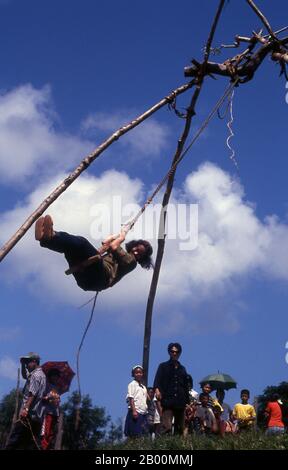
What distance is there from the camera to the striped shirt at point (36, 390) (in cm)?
834

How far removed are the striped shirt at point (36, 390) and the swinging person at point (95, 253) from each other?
2173mm

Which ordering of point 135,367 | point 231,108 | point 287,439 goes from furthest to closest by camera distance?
1. point 135,367
2. point 231,108
3. point 287,439

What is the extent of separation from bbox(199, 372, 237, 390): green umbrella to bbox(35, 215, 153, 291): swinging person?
6613 mm

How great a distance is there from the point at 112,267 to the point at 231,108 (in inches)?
102

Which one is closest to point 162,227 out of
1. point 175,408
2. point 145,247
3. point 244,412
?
point 145,247

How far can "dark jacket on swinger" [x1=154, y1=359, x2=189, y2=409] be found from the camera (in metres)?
8.84

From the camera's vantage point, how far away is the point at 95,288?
696 centimetres

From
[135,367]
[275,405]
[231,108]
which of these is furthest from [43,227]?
[275,405]

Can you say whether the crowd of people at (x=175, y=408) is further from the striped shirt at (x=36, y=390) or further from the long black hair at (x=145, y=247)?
the long black hair at (x=145, y=247)

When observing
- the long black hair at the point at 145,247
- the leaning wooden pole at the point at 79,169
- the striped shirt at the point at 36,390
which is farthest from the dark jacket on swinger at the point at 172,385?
the leaning wooden pole at the point at 79,169

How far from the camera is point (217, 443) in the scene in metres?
7.29

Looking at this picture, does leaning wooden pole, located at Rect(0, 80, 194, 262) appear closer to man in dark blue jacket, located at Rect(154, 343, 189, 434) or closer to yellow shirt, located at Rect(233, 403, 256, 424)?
man in dark blue jacket, located at Rect(154, 343, 189, 434)

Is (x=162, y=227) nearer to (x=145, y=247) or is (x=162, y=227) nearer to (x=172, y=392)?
(x=145, y=247)
